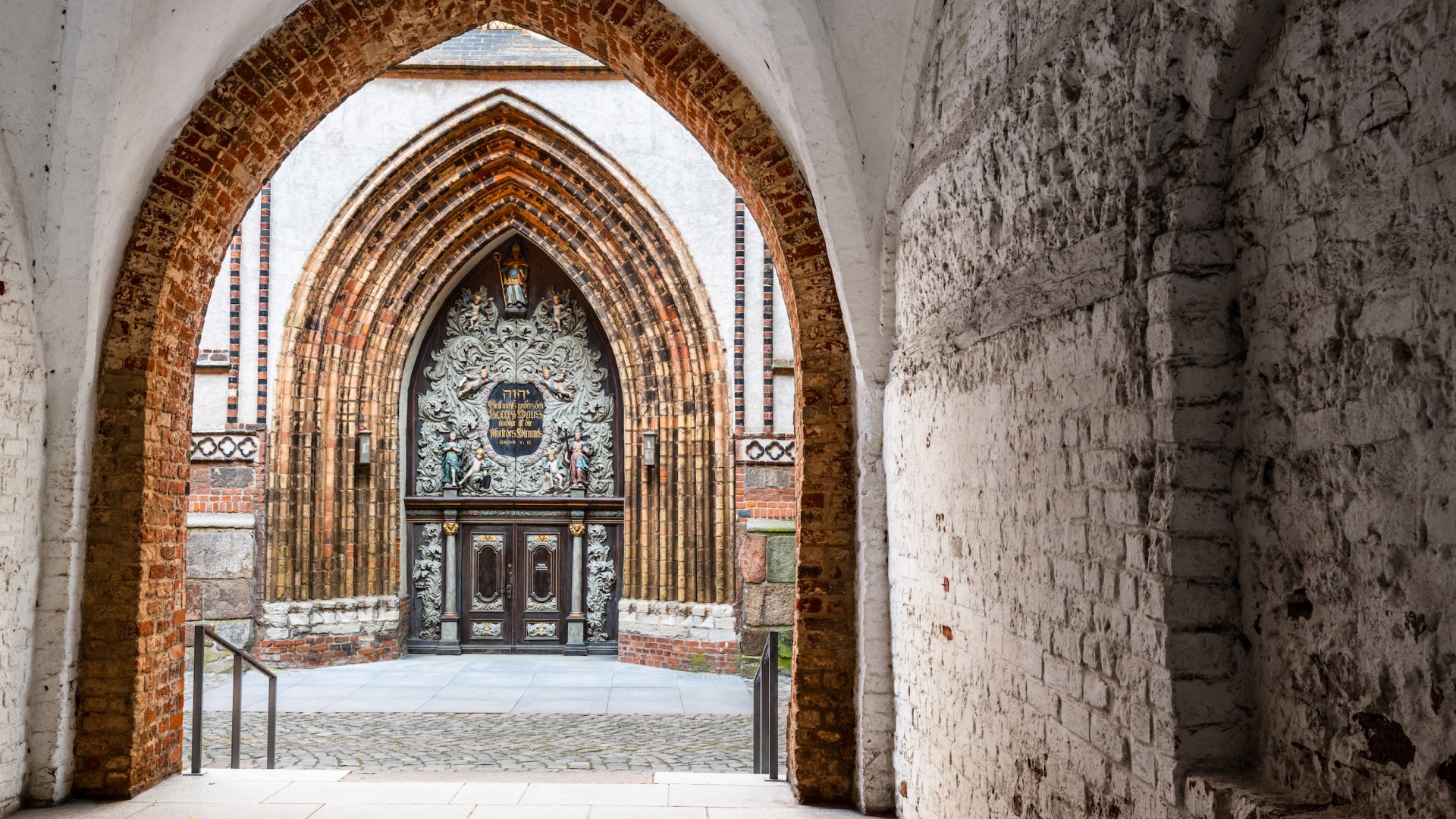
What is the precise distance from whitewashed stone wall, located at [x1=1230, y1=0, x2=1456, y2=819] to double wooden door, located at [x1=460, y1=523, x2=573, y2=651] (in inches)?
358

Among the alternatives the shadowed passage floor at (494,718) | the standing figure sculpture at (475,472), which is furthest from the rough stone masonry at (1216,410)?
the standing figure sculpture at (475,472)

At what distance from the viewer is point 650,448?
987 centimetres

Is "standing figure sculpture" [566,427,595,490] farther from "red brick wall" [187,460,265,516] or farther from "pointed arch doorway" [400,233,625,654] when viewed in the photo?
"red brick wall" [187,460,265,516]

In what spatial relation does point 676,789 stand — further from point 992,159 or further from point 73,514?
point 992,159

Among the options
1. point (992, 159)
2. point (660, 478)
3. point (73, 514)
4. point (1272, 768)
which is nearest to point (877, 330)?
point (992, 159)

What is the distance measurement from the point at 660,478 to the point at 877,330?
5.61 m

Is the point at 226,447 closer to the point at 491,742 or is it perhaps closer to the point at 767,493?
the point at 491,742

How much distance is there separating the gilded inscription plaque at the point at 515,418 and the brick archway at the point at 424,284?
38.3 inches

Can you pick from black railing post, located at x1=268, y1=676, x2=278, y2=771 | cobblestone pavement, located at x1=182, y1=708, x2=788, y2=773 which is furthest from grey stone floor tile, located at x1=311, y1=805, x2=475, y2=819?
black railing post, located at x1=268, y1=676, x2=278, y2=771

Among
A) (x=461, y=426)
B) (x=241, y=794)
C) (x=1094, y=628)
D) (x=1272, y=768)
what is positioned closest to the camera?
(x=1272, y=768)

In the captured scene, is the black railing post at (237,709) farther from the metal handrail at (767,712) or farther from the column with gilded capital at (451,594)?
the column with gilded capital at (451,594)

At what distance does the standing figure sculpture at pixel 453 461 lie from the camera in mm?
10547

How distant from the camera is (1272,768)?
6.04ft

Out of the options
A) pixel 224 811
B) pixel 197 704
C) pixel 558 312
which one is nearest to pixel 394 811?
pixel 224 811
